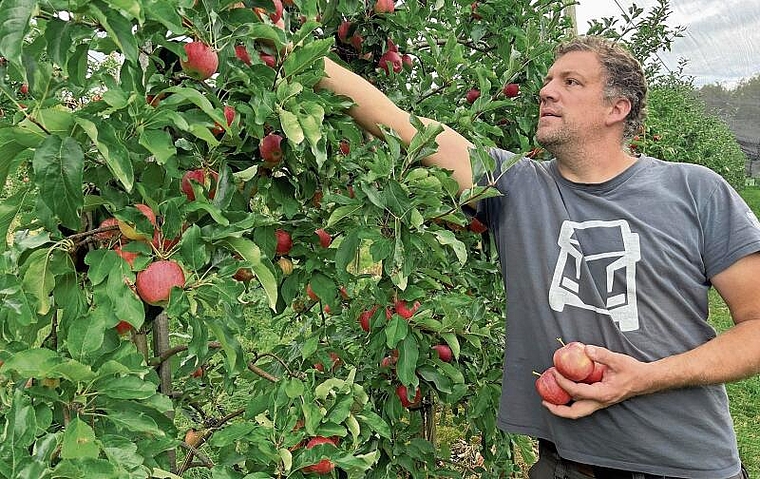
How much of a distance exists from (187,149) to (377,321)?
0.66 m

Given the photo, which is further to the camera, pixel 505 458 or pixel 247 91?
pixel 505 458

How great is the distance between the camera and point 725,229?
190 centimetres

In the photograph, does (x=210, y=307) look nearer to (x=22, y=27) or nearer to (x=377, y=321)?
(x=22, y=27)

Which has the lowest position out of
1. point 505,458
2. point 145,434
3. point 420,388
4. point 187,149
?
point 505,458

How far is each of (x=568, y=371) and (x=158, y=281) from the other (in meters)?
1.03

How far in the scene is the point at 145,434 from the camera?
4.24 feet

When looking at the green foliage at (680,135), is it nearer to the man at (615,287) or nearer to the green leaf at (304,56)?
the man at (615,287)

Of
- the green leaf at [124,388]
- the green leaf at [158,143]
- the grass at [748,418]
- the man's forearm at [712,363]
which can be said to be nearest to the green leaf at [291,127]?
the green leaf at [158,143]

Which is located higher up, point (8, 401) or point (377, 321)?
point (8, 401)

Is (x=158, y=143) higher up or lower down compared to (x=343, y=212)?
higher up

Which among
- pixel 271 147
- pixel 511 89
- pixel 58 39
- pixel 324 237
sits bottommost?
pixel 324 237

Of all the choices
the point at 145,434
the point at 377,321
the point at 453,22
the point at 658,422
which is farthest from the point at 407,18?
the point at 145,434

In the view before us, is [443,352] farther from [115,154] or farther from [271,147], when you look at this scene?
[115,154]

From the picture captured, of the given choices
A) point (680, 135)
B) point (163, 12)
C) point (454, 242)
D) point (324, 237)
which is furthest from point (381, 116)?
point (680, 135)
